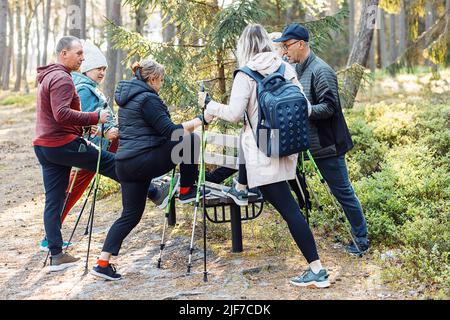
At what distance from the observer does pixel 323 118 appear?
6.02 meters

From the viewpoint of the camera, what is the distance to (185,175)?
20.6 ft

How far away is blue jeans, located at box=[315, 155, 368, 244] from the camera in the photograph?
6.22m

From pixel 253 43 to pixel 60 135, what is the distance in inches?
92.1

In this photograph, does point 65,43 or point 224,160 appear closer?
point 65,43

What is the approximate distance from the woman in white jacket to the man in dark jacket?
742mm

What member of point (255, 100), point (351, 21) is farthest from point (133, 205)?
point (351, 21)

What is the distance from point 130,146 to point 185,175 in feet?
2.70

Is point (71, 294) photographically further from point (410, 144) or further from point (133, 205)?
point (410, 144)

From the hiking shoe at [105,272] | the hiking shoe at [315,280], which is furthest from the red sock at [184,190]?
the hiking shoe at [315,280]

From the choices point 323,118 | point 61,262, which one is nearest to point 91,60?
point 61,262

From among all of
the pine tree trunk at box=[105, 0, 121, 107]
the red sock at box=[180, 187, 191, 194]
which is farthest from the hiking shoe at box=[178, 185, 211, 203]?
the pine tree trunk at box=[105, 0, 121, 107]

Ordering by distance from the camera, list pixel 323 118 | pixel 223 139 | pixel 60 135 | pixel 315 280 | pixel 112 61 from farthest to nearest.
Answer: pixel 112 61 < pixel 223 139 < pixel 60 135 < pixel 323 118 < pixel 315 280

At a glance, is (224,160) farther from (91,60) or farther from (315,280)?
(315,280)

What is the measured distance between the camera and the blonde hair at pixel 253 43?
5.22 m
